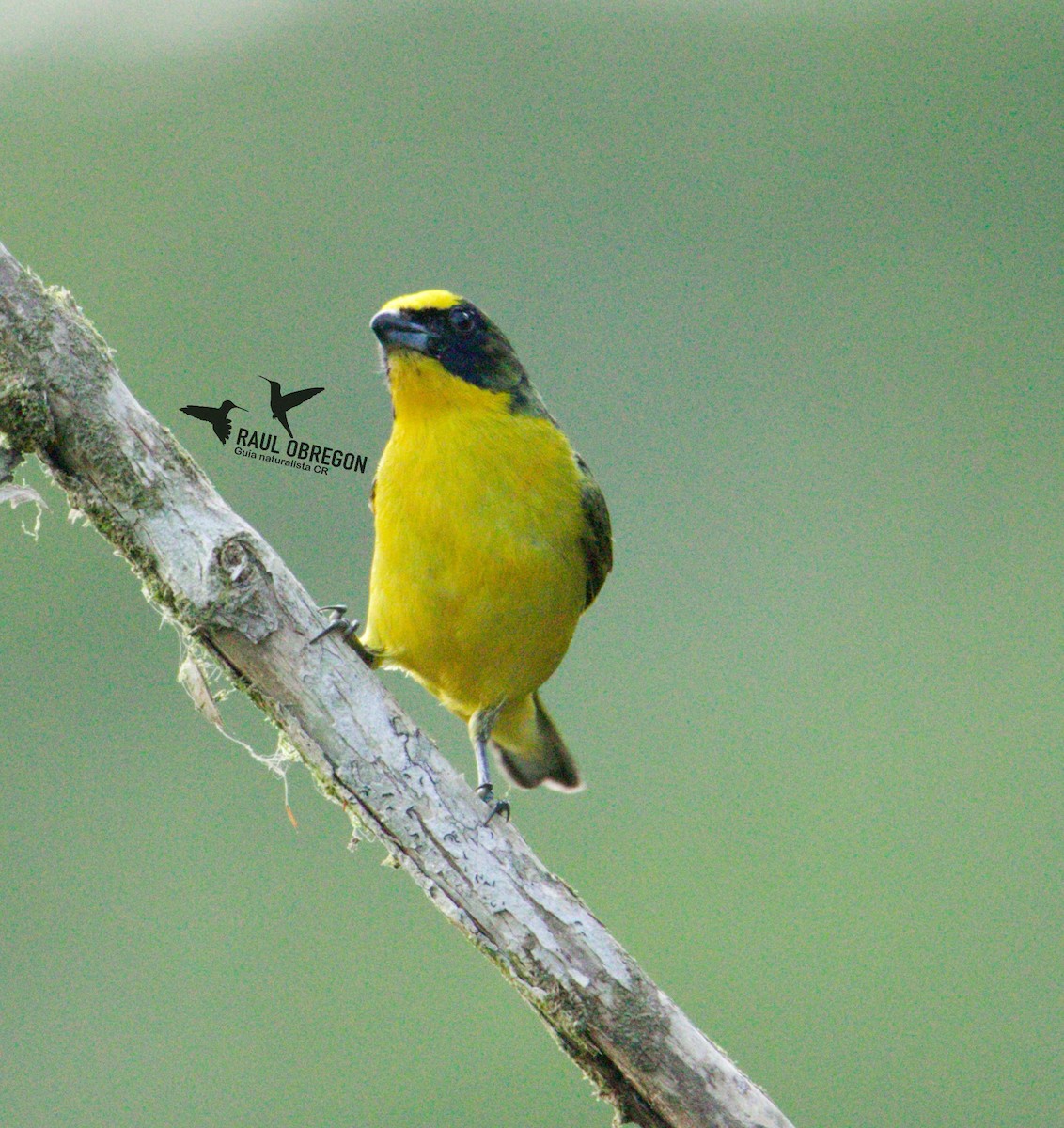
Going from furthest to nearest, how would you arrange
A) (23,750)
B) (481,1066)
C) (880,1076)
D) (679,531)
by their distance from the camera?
(23,750) < (679,531) < (481,1066) < (880,1076)

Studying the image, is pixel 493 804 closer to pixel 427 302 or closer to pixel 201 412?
pixel 427 302

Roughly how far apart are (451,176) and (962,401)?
319 inches

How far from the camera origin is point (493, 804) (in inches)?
161

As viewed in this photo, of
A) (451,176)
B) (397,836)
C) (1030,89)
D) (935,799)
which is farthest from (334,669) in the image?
(1030,89)

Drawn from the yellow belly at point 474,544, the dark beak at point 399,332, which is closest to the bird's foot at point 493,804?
the yellow belly at point 474,544

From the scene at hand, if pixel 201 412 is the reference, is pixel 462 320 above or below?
above

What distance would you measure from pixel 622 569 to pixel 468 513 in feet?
44.2

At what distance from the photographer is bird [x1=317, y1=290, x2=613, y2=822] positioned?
178 inches

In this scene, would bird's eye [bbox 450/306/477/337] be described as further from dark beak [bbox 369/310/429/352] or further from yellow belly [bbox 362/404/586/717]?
yellow belly [bbox 362/404/586/717]

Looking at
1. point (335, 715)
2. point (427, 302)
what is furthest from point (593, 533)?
point (335, 715)

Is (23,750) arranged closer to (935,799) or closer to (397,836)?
(935,799)

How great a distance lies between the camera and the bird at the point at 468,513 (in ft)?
14.8

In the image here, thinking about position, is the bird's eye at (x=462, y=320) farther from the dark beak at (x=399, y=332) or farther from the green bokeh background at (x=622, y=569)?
the green bokeh background at (x=622, y=569)

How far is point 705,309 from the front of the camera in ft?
64.1
